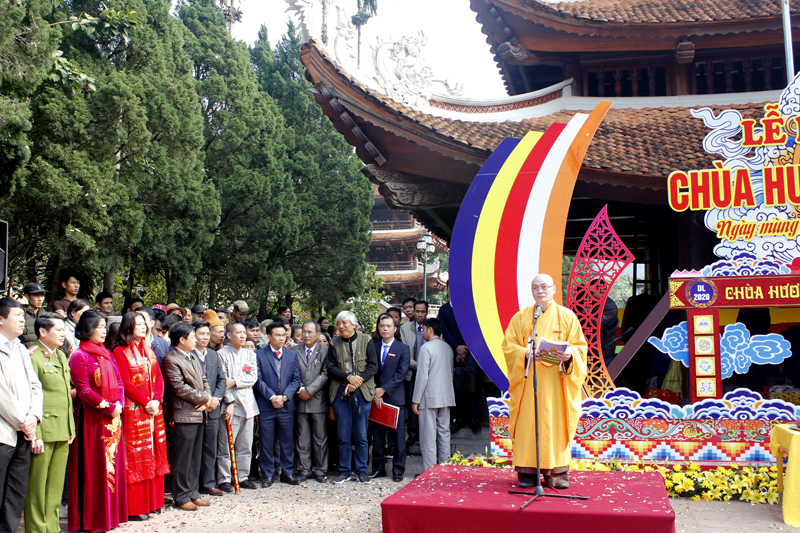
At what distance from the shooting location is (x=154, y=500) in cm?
484

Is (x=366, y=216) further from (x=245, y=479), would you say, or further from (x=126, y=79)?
(x=245, y=479)

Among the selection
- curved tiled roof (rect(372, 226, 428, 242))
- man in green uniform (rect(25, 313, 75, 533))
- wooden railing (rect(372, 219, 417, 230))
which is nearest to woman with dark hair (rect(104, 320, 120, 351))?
man in green uniform (rect(25, 313, 75, 533))

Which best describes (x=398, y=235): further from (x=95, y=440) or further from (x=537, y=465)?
(x=537, y=465)

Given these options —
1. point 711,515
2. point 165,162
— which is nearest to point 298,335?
point 711,515

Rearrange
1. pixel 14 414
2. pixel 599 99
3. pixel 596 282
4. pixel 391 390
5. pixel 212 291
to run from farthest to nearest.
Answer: pixel 212 291 → pixel 599 99 → pixel 391 390 → pixel 596 282 → pixel 14 414

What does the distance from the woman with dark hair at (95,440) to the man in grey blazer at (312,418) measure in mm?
1773

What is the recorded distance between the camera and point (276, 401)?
19.3ft

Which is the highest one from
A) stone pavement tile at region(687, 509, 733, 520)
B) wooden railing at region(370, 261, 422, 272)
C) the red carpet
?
wooden railing at region(370, 261, 422, 272)

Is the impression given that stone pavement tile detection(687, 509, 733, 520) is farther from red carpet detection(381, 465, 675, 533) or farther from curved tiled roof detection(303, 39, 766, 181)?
curved tiled roof detection(303, 39, 766, 181)

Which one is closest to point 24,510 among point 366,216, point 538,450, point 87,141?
point 538,450

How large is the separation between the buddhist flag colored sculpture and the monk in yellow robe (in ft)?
4.86

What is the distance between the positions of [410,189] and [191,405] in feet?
11.7

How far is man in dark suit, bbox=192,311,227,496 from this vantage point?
17.9ft

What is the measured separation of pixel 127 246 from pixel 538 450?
25.6 ft
